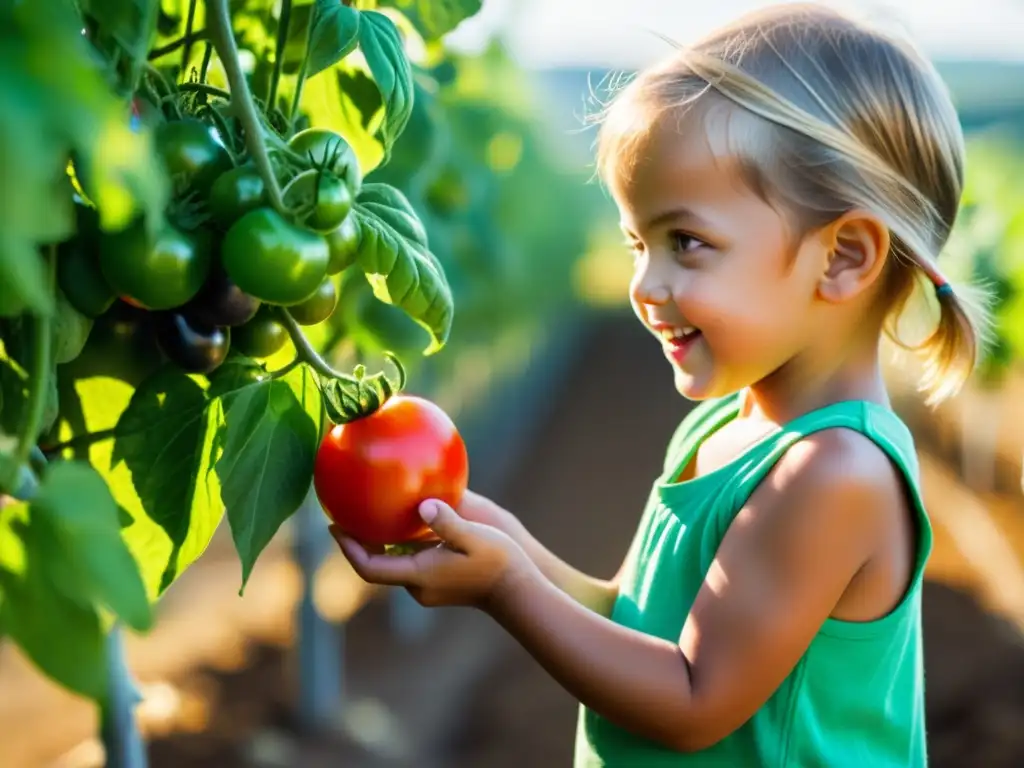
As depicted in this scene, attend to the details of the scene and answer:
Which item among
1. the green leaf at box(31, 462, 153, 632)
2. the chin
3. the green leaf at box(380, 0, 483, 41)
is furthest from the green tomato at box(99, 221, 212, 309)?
the chin

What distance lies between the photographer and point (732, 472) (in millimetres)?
1382

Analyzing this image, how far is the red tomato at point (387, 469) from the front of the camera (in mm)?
1152

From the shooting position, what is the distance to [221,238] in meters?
1.03

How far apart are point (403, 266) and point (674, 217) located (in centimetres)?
36

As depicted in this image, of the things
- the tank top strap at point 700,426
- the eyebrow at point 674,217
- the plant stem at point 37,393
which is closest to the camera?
the plant stem at point 37,393

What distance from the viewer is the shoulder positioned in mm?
1227

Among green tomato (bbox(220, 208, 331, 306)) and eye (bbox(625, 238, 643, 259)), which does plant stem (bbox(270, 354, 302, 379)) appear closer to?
green tomato (bbox(220, 208, 331, 306))

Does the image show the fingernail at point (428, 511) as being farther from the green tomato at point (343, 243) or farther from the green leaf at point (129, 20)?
the green leaf at point (129, 20)

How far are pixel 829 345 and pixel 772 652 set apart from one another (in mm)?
367

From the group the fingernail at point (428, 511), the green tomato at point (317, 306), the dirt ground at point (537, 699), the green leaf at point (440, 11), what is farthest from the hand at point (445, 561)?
the dirt ground at point (537, 699)

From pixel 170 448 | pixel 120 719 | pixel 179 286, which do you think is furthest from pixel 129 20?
pixel 120 719

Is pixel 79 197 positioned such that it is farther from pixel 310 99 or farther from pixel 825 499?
pixel 825 499

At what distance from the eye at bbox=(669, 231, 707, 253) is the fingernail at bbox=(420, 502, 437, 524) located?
1.30 feet

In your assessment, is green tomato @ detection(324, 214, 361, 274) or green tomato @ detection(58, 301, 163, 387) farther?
green tomato @ detection(58, 301, 163, 387)
